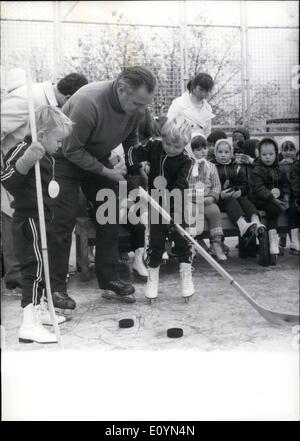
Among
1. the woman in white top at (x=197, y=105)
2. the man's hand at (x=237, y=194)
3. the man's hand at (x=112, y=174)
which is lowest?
the man's hand at (x=237, y=194)

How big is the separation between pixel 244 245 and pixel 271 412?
1.71 meters

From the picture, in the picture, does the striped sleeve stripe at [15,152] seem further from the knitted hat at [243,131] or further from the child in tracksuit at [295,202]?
the child in tracksuit at [295,202]

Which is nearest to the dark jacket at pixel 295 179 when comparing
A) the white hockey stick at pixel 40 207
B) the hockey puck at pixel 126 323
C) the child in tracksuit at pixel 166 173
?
the child in tracksuit at pixel 166 173

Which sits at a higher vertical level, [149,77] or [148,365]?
[149,77]

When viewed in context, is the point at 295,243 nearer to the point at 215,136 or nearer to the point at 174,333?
the point at 215,136

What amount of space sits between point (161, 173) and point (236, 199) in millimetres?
765

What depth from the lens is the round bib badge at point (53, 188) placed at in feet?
7.28

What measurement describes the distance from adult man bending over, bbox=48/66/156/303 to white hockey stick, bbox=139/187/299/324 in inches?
8.9

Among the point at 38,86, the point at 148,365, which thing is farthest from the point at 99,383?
the point at 38,86

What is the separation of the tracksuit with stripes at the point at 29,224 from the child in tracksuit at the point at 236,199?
3.93ft

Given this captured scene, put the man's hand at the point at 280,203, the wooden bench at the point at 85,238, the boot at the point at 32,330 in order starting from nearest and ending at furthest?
the boot at the point at 32,330 → the wooden bench at the point at 85,238 → the man's hand at the point at 280,203

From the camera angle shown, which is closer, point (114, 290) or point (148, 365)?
point (148, 365)
